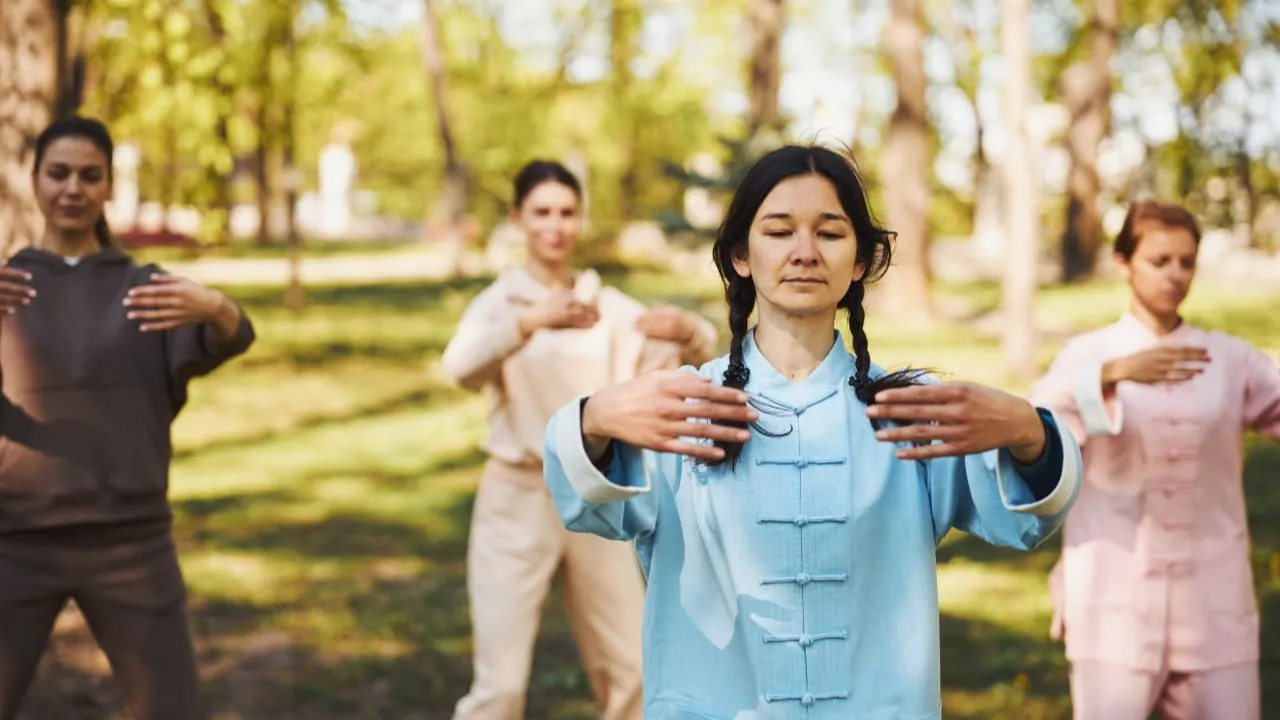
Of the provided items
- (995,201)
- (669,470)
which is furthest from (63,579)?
(995,201)

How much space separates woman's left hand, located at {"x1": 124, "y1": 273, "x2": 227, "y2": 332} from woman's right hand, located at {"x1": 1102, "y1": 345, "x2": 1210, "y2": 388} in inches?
102

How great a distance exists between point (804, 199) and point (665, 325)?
2.03 meters

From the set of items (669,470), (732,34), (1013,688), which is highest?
(732,34)

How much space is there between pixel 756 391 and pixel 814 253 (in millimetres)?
283

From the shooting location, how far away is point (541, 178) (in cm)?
602

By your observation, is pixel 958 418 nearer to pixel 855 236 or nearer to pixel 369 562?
pixel 855 236

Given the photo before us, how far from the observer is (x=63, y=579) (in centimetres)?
486

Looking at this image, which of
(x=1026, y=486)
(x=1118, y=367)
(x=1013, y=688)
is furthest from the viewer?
(x=1013, y=688)

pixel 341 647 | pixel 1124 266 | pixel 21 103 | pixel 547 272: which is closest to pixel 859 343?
pixel 1124 266

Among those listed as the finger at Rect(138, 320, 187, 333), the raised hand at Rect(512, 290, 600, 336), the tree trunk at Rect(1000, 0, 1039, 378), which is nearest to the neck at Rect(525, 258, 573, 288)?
the raised hand at Rect(512, 290, 600, 336)

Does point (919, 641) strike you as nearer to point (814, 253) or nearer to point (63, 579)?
point (814, 253)

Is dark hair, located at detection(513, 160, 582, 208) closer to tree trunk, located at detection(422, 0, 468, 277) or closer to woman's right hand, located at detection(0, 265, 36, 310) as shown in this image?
woman's right hand, located at detection(0, 265, 36, 310)

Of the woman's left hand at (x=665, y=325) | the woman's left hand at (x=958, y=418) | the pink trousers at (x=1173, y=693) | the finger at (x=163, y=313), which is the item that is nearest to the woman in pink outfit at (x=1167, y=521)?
the pink trousers at (x=1173, y=693)

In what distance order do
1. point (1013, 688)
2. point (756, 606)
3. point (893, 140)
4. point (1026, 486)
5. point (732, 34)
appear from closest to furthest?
point (1026, 486) < point (756, 606) < point (1013, 688) < point (893, 140) < point (732, 34)
